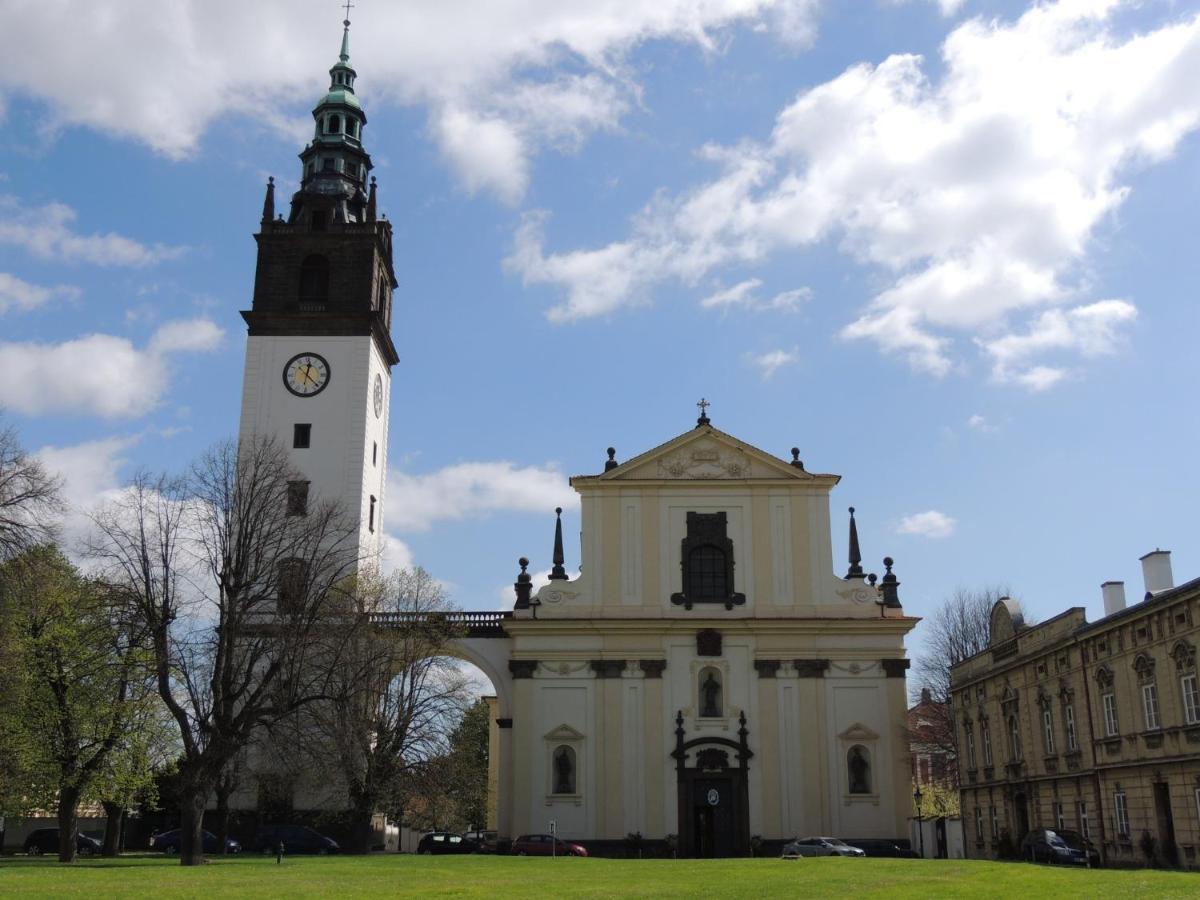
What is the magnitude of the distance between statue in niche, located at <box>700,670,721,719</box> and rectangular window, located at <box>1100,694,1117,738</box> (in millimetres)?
16112

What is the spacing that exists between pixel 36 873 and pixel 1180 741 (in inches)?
1022

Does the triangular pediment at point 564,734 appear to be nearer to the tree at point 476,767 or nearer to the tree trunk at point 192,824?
the tree at point 476,767

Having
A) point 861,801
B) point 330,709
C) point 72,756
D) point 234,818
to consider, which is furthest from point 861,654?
point 72,756

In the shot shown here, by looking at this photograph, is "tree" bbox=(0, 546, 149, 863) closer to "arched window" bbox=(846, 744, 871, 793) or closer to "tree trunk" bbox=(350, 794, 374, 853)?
"tree trunk" bbox=(350, 794, 374, 853)

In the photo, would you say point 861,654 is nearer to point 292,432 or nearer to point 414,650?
point 414,650

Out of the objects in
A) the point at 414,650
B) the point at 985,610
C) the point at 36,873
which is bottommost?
the point at 36,873

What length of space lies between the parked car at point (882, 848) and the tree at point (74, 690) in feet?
81.7

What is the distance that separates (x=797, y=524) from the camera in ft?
156

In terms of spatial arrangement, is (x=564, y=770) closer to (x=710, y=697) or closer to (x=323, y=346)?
(x=710, y=697)

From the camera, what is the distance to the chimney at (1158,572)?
34156 millimetres

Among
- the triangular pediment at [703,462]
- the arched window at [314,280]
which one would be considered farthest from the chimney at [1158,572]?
the arched window at [314,280]

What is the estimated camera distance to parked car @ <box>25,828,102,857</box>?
1790 inches

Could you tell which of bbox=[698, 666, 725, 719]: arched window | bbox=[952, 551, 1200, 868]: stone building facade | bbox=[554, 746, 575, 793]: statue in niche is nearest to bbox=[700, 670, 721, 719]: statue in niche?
bbox=[698, 666, 725, 719]: arched window

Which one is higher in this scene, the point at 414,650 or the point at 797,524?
the point at 797,524
